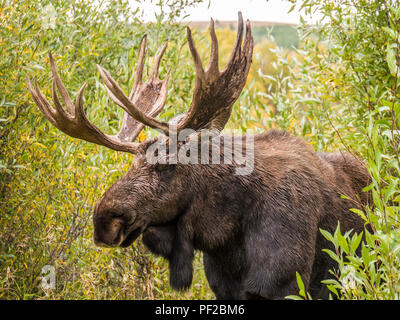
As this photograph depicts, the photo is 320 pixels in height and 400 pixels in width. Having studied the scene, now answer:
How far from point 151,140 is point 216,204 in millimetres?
579

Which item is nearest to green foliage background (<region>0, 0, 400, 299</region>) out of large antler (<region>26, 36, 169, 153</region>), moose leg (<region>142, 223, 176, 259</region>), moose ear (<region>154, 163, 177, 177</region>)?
large antler (<region>26, 36, 169, 153</region>)

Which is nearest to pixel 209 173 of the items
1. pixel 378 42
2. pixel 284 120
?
pixel 378 42

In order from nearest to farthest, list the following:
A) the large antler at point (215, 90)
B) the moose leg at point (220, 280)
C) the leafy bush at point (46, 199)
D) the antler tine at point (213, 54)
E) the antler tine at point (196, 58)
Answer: the antler tine at point (196, 58) → the antler tine at point (213, 54) → the large antler at point (215, 90) → the moose leg at point (220, 280) → the leafy bush at point (46, 199)

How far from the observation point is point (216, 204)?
12.3 feet

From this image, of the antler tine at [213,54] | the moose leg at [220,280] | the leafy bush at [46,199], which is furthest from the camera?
the leafy bush at [46,199]

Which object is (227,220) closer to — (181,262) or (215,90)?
(181,262)

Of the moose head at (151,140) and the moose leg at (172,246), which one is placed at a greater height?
the moose head at (151,140)

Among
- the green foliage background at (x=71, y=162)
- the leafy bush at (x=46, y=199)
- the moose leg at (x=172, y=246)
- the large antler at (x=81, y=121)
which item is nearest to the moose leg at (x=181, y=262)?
the moose leg at (x=172, y=246)

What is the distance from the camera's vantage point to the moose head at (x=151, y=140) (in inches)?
139

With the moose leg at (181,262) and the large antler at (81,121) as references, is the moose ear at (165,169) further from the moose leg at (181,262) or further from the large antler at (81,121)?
the moose leg at (181,262)

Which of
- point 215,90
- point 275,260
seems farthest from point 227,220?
point 215,90

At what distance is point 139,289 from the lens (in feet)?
16.4
